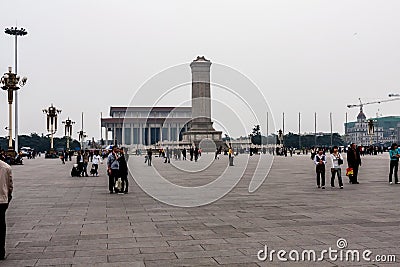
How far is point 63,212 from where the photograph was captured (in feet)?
40.2

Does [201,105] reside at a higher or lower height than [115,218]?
higher

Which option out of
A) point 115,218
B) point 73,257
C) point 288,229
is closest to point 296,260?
point 288,229

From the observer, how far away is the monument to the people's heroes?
84438mm

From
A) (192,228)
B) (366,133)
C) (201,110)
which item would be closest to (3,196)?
(192,228)

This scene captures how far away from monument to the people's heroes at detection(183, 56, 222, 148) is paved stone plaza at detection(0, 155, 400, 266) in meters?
69.7

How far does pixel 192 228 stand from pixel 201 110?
80.4 meters

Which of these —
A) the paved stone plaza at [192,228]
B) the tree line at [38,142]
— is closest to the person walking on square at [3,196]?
the paved stone plaza at [192,228]

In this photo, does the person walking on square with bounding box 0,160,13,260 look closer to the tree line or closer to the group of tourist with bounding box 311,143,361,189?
the group of tourist with bounding box 311,143,361,189

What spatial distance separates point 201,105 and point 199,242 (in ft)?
261

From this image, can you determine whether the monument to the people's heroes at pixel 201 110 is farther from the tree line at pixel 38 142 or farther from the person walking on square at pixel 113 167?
the person walking on square at pixel 113 167

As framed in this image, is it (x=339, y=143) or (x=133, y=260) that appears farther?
(x=339, y=143)

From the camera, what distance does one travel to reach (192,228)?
9.59 metres

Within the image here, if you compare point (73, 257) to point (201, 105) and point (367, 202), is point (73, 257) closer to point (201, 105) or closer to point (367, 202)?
point (367, 202)

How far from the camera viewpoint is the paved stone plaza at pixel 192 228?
285 inches
